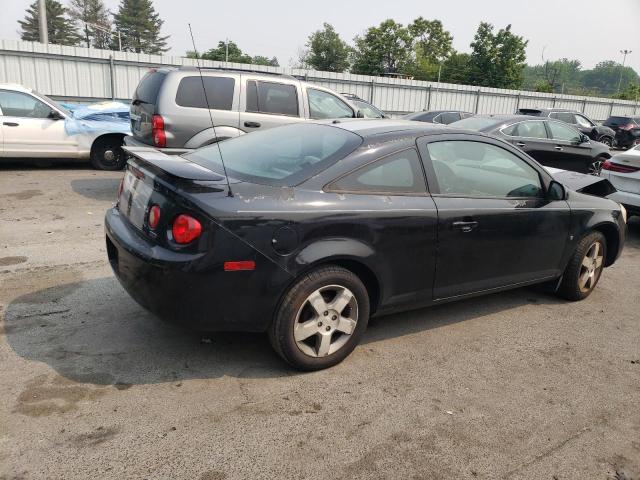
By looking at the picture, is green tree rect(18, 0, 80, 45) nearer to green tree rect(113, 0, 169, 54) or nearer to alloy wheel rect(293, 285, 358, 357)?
green tree rect(113, 0, 169, 54)

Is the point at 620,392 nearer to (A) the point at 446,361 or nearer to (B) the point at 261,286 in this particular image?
(A) the point at 446,361

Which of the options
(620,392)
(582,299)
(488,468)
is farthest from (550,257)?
(488,468)

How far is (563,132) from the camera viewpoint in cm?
1121

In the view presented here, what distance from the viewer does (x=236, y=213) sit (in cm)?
305

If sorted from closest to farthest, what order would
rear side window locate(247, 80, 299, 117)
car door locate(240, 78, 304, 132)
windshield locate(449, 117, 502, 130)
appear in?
car door locate(240, 78, 304, 132), rear side window locate(247, 80, 299, 117), windshield locate(449, 117, 502, 130)

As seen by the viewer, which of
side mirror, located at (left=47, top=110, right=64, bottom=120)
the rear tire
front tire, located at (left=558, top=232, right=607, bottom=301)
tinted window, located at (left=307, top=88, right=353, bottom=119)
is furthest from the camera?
the rear tire

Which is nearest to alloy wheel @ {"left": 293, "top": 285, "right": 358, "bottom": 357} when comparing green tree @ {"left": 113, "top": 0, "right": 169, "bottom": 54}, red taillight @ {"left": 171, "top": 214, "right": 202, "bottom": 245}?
red taillight @ {"left": 171, "top": 214, "right": 202, "bottom": 245}

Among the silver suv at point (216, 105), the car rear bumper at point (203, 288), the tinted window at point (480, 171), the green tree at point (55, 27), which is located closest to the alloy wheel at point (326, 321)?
the car rear bumper at point (203, 288)

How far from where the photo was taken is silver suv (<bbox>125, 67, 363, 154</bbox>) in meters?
7.14

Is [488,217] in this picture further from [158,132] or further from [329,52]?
[329,52]

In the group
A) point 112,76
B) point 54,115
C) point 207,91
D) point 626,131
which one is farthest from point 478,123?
point 626,131

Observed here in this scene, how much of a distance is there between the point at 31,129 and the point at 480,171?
802cm

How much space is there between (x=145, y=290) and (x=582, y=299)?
3997 mm

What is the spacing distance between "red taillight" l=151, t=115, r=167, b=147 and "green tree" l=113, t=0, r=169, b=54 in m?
64.5
